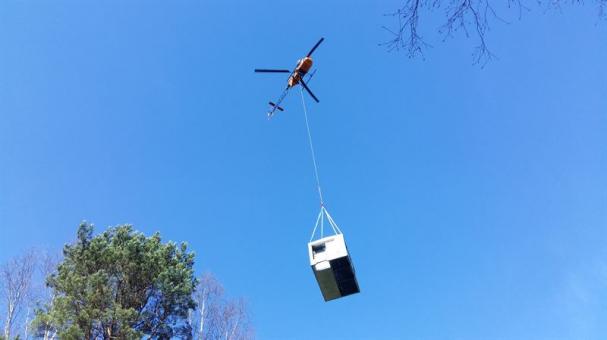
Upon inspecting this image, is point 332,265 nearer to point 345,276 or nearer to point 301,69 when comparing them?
point 345,276

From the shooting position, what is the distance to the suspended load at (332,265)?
17.8ft

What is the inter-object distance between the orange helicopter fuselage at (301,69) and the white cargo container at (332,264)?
11.6ft

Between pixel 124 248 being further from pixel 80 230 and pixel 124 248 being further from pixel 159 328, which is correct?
pixel 159 328

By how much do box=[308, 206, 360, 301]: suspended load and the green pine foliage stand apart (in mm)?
6529

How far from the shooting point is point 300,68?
26.6ft

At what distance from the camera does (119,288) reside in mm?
11422

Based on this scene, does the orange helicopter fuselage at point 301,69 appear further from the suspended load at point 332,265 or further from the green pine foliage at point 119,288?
the green pine foliage at point 119,288

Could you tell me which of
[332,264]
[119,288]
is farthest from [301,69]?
[119,288]

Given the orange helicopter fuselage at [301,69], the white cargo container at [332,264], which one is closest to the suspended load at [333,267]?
the white cargo container at [332,264]

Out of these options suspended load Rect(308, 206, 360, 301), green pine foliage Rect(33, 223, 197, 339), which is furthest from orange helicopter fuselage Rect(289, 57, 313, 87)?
green pine foliage Rect(33, 223, 197, 339)

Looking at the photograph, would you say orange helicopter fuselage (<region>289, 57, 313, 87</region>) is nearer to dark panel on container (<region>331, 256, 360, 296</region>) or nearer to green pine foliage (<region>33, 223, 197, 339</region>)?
dark panel on container (<region>331, 256, 360, 296</region>)

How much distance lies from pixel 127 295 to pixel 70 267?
153 cm

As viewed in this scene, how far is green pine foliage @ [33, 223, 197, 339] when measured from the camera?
10406mm

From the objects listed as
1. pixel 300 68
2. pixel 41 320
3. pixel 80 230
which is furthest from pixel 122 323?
pixel 300 68
